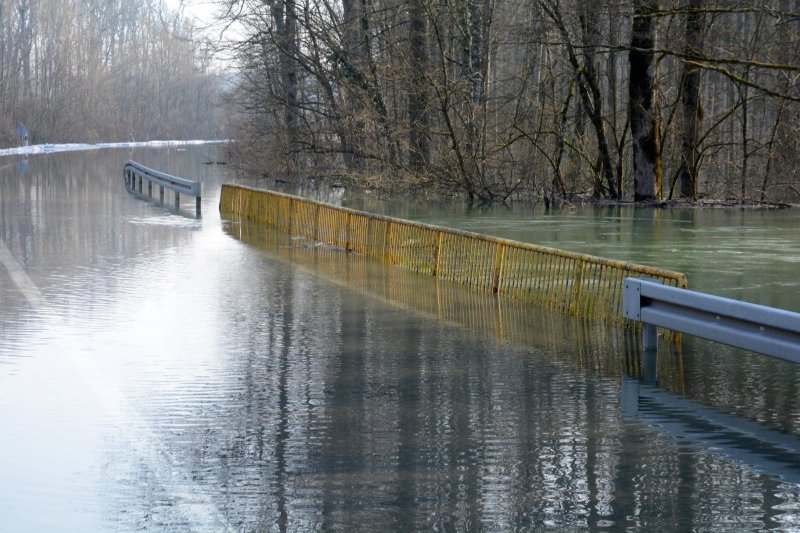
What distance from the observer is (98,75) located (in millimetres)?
138750

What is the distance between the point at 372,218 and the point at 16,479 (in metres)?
14.8

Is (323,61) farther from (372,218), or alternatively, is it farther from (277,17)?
(372,218)

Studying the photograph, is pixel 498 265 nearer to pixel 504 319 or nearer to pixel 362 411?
pixel 504 319

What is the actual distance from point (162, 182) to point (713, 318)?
29027 millimetres

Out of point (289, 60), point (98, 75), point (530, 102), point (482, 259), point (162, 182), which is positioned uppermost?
point (98, 75)

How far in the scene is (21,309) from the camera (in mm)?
14805

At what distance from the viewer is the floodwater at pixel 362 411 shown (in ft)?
22.8

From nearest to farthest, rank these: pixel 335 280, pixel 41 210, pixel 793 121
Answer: pixel 335 280 → pixel 41 210 → pixel 793 121

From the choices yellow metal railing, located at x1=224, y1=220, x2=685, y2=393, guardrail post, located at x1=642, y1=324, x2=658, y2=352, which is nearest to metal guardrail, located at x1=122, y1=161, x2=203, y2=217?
yellow metal railing, located at x1=224, y1=220, x2=685, y2=393

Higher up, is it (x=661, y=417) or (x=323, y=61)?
(x=323, y=61)

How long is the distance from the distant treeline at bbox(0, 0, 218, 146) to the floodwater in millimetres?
81927

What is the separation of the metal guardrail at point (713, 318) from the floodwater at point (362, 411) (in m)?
0.37

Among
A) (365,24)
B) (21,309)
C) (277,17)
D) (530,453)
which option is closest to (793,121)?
(365,24)

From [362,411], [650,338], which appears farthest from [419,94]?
[362,411]
